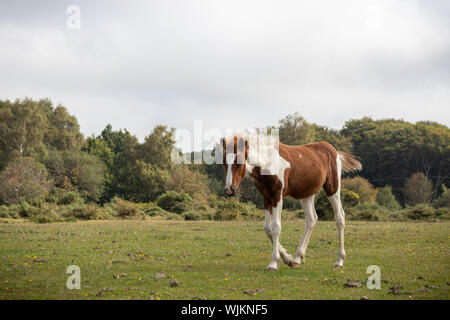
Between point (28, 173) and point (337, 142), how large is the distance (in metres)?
35.3

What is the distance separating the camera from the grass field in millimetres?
6648

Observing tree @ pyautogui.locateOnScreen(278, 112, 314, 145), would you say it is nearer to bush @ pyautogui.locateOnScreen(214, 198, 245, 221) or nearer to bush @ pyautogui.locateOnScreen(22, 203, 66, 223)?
bush @ pyautogui.locateOnScreen(214, 198, 245, 221)

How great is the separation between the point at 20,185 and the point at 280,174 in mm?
31102

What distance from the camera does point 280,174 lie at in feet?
26.4

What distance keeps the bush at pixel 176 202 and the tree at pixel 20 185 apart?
10171 millimetres

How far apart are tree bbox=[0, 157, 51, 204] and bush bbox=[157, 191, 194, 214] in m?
10.2

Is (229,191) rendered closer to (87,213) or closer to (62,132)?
(87,213)

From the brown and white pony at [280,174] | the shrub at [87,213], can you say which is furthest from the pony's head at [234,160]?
the shrub at [87,213]

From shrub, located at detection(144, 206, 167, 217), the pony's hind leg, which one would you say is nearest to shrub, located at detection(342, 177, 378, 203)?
shrub, located at detection(144, 206, 167, 217)

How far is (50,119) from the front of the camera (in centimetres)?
5384

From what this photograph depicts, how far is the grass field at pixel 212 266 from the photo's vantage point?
21.8 feet

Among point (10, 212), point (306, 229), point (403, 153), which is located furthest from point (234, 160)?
point (403, 153)
